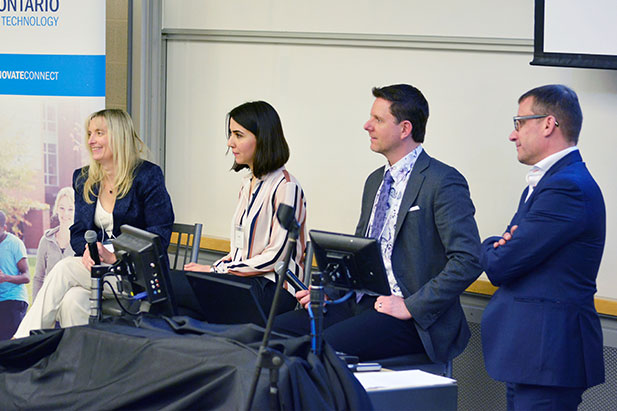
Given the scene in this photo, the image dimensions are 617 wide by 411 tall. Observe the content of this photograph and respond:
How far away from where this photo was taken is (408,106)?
3457 millimetres

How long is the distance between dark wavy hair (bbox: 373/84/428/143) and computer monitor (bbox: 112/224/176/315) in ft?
3.87

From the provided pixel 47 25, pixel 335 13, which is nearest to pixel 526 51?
pixel 335 13

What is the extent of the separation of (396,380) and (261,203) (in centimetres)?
163

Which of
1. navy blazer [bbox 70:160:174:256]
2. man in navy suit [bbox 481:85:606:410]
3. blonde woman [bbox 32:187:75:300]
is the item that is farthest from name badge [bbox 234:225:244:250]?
blonde woman [bbox 32:187:75:300]

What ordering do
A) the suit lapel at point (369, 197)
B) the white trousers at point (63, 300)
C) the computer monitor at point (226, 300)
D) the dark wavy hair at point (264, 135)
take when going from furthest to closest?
the white trousers at point (63, 300) → the dark wavy hair at point (264, 135) → the suit lapel at point (369, 197) → the computer monitor at point (226, 300)

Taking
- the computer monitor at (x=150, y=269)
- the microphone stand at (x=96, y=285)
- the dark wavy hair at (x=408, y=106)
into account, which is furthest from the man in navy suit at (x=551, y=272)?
the microphone stand at (x=96, y=285)

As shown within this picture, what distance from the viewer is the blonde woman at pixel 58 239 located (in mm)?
5191

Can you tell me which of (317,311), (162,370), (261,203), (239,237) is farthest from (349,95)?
(162,370)

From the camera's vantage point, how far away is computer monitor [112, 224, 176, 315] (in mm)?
2812

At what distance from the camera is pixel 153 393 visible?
2385 millimetres

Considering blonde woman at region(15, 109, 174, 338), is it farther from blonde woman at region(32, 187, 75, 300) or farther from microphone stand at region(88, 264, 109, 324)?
microphone stand at region(88, 264, 109, 324)

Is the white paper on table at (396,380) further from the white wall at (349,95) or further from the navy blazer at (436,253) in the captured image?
the white wall at (349,95)

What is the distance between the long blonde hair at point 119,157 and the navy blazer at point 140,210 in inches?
1.2

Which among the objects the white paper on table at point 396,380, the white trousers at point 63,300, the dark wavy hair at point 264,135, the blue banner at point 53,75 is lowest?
the white trousers at point 63,300
